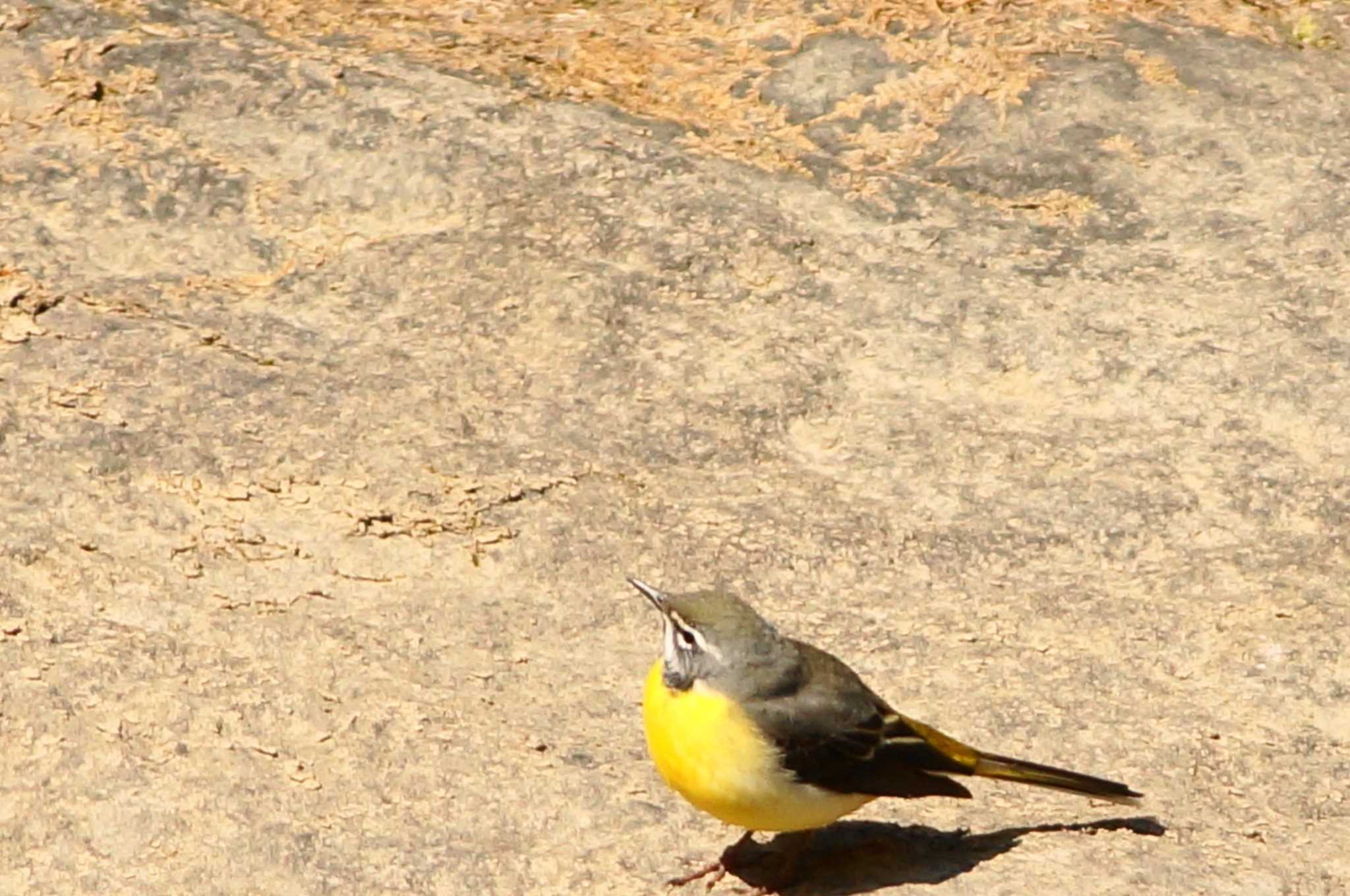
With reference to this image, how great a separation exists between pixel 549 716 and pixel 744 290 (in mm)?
2927

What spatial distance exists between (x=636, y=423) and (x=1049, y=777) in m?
2.83

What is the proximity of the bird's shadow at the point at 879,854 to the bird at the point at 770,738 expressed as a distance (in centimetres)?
18

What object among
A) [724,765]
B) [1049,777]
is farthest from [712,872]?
[1049,777]

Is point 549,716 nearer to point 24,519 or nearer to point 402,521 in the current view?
point 402,521

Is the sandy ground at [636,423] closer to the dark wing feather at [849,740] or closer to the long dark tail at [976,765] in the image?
the long dark tail at [976,765]

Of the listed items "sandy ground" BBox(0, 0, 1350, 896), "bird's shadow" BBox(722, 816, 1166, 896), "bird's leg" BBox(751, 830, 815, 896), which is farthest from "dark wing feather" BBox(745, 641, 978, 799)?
"bird's leg" BBox(751, 830, 815, 896)

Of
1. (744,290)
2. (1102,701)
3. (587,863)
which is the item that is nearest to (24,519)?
(587,863)

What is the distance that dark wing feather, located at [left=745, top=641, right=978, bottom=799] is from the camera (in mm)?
5832

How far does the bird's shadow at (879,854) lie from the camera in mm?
6070

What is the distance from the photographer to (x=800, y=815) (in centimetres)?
587

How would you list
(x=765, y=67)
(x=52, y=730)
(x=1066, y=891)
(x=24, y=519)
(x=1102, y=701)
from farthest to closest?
1. (x=765, y=67)
2. (x=24, y=519)
3. (x=1102, y=701)
4. (x=52, y=730)
5. (x=1066, y=891)

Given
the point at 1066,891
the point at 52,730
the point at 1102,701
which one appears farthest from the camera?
the point at 1102,701

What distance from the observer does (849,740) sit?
19.4ft

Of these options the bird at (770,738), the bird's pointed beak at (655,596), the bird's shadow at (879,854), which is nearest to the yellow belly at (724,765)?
the bird at (770,738)
